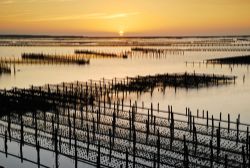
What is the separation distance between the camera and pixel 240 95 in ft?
134

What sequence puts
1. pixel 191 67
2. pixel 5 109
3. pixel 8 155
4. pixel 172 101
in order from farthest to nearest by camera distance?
1. pixel 191 67
2. pixel 172 101
3. pixel 5 109
4. pixel 8 155

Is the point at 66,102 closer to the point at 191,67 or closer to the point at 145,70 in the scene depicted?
the point at 145,70

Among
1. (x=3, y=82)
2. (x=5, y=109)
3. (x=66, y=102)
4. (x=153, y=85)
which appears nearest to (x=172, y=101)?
(x=153, y=85)

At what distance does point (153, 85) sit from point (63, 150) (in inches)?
933

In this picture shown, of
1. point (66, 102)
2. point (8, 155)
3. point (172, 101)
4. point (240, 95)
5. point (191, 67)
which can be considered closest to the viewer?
point (8, 155)

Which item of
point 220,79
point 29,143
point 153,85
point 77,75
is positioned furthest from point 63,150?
point 77,75

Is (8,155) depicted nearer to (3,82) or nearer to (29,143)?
(29,143)

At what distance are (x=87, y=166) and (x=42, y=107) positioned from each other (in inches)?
448

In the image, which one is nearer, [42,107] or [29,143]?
[29,143]

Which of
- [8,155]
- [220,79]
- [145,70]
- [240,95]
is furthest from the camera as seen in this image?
[145,70]

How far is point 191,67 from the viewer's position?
70.5 meters

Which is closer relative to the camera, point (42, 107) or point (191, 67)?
point (42, 107)

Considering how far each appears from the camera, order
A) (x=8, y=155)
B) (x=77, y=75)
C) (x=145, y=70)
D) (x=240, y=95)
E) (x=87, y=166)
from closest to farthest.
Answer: (x=87, y=166), (x=8, y=155), (x=240, y=95), (x=77, y=75), (x=145, y=70)

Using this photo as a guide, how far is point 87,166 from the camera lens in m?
19.7
